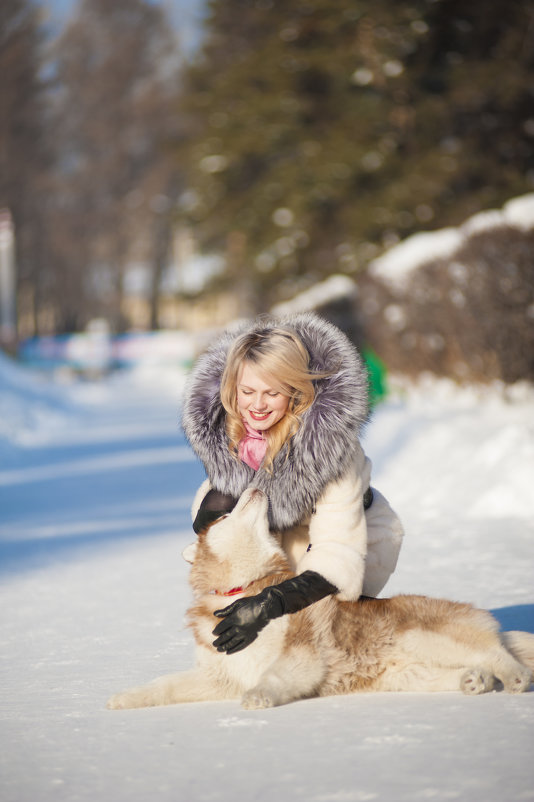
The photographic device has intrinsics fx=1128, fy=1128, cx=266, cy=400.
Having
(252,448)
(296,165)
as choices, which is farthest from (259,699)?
(296,165)

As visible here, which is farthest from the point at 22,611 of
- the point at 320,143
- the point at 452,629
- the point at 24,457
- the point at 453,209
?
the point at 320,143

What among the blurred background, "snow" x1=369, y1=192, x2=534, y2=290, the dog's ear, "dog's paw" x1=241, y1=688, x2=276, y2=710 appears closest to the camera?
"dog's paw" x1=241, y1=688, x2=276, y2=710

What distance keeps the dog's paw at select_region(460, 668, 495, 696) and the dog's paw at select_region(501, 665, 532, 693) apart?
0.15ft

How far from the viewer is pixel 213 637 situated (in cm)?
342

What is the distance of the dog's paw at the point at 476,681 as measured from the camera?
3334 mm

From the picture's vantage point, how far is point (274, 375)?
11.9ft

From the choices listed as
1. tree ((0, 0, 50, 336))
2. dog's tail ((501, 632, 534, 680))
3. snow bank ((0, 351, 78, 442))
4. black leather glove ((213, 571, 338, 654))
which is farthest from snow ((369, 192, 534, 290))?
tree ((0, 0, 50, 336))

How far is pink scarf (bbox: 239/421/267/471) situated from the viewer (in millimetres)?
3689

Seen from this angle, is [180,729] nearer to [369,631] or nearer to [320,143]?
[369,631]

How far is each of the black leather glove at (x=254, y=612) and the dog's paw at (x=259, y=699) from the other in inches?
5.4

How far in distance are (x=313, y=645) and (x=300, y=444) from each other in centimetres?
63

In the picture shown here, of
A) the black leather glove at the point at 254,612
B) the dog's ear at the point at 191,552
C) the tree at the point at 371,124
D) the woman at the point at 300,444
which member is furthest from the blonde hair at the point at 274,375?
the tree at the point at 371,124

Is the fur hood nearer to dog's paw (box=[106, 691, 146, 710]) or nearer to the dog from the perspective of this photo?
the dog

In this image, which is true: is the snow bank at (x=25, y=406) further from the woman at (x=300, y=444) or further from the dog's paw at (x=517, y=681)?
the dog's paw at (x=517, y=681)
